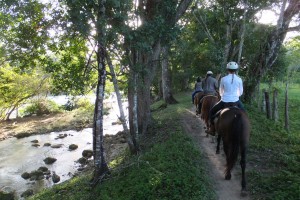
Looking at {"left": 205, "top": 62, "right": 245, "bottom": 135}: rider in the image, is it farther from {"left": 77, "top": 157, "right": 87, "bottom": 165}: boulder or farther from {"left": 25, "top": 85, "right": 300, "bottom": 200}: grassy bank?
{"left": 77, "top": 157, "right": 87, "bottom": 165}: boulder

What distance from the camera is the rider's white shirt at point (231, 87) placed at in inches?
315

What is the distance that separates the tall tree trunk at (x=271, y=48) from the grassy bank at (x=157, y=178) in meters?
8.34

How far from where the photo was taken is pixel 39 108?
3862cm

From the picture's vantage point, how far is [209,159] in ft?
31.1

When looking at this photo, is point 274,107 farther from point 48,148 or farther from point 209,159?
point 48,148

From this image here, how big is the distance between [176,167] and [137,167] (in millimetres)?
1442

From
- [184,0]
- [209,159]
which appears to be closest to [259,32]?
[184,0]

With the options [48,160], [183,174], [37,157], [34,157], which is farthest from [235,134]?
[34,157]

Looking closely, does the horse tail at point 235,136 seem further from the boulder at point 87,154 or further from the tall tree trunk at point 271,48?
the boulder at point 87,154

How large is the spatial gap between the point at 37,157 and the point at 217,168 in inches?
562

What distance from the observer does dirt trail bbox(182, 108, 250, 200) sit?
711cm

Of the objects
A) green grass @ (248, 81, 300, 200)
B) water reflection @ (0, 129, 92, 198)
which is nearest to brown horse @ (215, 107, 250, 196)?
green grass @ (248, 81, 300, 200)

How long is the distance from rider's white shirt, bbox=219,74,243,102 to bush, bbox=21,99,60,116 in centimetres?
3444

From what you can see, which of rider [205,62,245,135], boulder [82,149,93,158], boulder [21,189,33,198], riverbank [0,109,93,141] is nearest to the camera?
rider [205,62,245,135]
